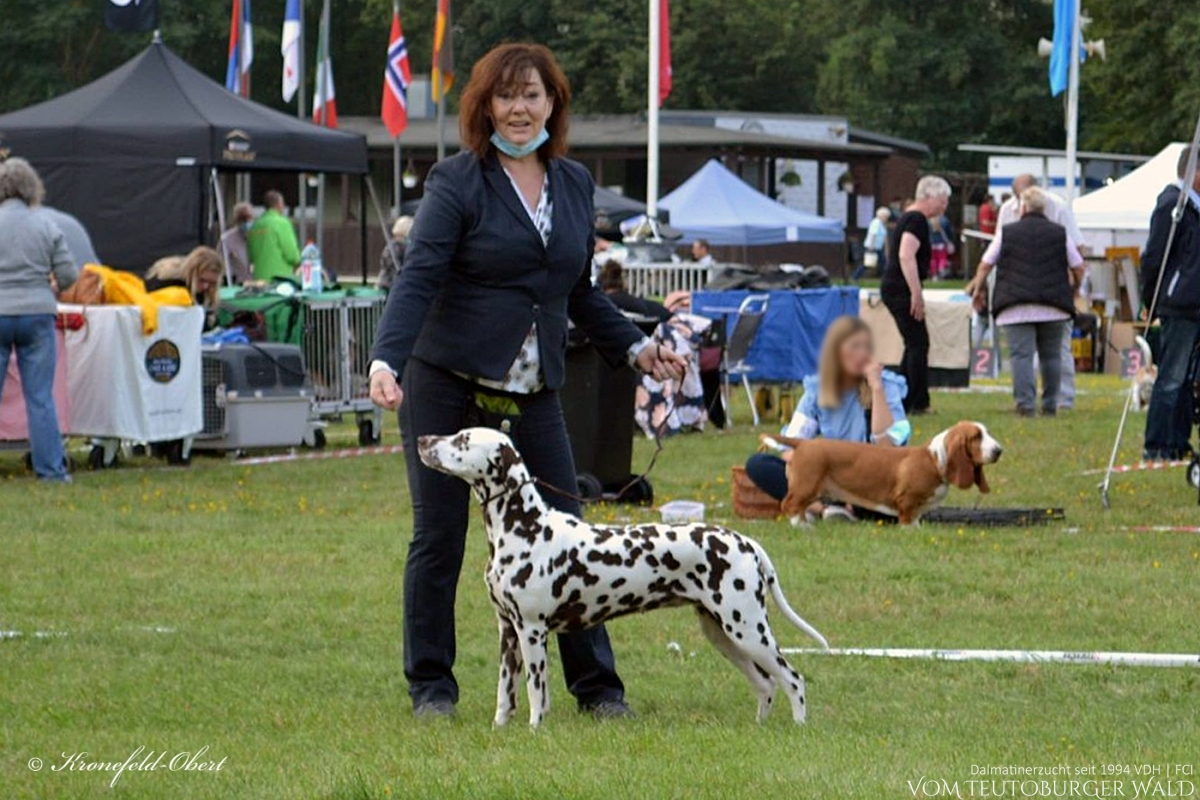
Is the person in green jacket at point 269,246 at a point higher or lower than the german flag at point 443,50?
lower

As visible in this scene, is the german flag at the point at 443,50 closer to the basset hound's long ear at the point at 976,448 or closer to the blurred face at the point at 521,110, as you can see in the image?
the basset hound's long ear at the point at 976,448

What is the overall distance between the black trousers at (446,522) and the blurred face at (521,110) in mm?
698

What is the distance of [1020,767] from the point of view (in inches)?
196

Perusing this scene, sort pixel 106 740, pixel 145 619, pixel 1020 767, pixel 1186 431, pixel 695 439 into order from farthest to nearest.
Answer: pixel 695 439 → pixel 1186 431 → pixel 145 619 → pixel 106 740 → pixel 1020 767

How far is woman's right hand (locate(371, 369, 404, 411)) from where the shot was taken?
17.7 ft

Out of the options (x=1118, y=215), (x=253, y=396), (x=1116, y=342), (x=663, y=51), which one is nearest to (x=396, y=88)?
(x=663, y=51)

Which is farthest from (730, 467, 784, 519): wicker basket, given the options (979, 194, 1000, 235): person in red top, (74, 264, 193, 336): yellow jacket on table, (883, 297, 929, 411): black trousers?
(979, 194, 1000, 235): person in red top

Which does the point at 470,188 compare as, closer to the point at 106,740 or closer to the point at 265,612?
the point at 106,740

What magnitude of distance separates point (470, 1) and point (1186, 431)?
51347mm

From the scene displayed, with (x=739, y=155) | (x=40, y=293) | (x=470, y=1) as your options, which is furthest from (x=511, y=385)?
(x=470, y=1)

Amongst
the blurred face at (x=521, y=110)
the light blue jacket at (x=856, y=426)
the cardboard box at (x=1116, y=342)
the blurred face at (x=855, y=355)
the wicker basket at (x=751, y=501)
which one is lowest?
the cardboard box at (x=1116, y=342)

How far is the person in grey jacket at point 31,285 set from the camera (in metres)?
13.5

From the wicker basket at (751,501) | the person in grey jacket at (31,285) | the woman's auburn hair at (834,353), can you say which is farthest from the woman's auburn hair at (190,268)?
the woman's auburn hair at (834,353)

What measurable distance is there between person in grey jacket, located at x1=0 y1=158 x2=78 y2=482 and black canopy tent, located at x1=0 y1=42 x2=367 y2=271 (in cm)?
626
